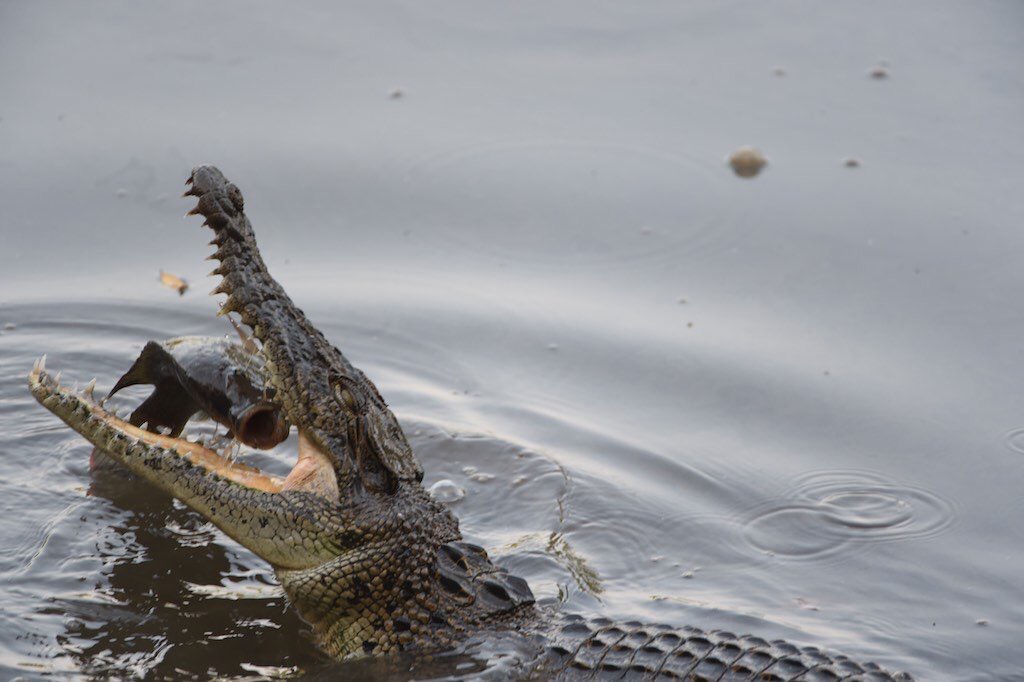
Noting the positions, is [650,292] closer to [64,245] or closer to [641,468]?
[641,468]

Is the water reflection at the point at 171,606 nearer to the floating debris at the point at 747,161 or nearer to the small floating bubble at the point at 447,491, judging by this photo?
the small floating bubble at the point at 447,491

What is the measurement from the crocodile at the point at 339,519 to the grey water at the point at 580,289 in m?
0.20

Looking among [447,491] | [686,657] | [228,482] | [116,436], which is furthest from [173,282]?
[686,657]

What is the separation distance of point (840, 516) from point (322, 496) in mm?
2259

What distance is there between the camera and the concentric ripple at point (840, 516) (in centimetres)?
537

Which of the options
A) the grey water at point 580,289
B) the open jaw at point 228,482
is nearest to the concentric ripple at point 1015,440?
the grey water at point 580,289

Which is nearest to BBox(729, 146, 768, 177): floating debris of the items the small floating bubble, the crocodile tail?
the small floating bubble

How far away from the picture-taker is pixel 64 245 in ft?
22.8

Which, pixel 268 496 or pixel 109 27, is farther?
pixel 109 27

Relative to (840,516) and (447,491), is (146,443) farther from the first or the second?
(840,516)

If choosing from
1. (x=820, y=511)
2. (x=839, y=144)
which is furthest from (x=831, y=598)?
(x=839, y=144)

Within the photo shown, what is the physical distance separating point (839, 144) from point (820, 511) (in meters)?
3.11

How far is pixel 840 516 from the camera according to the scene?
5496 millimetres

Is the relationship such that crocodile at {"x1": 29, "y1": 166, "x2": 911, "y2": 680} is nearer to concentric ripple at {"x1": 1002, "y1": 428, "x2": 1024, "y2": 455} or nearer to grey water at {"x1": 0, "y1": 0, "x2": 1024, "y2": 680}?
grey water at {"x1": 0, "y1": 0, "x2": 1024, "y2": 680}
